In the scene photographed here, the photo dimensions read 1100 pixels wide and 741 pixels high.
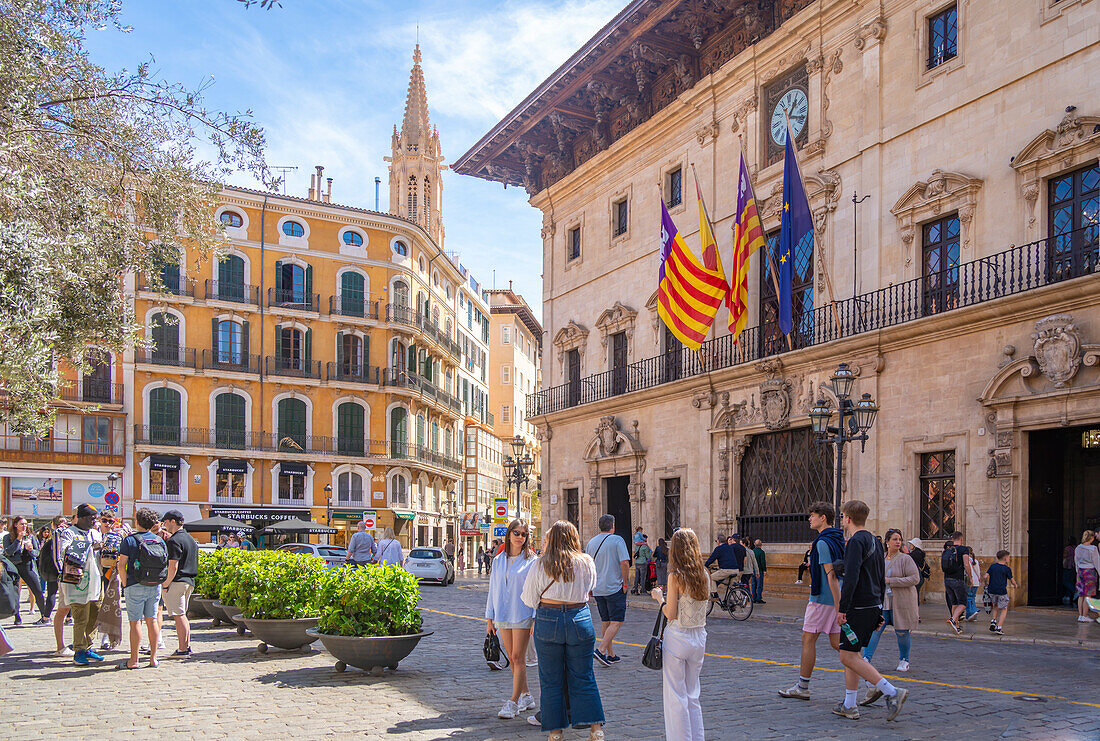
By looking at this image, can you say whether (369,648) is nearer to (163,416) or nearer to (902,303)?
(902,303)

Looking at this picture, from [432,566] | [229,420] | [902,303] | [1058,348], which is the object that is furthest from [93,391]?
[1058,348]

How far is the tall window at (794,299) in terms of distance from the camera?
24562mm

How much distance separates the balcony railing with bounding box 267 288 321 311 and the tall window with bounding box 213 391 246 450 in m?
5.16

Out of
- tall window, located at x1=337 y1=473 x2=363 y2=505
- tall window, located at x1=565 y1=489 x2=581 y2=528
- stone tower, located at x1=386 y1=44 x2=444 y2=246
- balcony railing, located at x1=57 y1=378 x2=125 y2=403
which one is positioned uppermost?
stone tower, located at x1=386 y1=44 x2=444 y2=246

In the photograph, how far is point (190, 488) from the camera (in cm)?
4881

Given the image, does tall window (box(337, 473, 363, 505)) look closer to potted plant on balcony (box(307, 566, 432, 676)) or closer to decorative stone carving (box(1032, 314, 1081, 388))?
decorative stone carving (box(1032, 314, 1081, 388))

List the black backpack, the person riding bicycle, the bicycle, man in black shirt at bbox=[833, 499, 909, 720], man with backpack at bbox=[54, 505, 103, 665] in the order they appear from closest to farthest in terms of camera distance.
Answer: man in black shirt at bbox=[833, 499, 909, 720] → the black backpack → man with backpack at bbox=[54, 505, 103, 665] → the bicycle → the person riding bicycle

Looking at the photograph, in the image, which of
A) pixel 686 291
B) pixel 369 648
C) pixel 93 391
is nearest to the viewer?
pixel 369 648

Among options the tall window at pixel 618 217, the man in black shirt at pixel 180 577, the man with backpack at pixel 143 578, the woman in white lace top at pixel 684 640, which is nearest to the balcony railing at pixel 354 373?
the tall window at pixel 618 217

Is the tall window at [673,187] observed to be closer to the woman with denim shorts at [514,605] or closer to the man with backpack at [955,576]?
the man with backpack at [955,576]

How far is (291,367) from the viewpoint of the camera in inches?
2057

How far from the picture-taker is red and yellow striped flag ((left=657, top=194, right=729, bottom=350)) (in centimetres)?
2511

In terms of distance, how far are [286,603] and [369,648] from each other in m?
2.22

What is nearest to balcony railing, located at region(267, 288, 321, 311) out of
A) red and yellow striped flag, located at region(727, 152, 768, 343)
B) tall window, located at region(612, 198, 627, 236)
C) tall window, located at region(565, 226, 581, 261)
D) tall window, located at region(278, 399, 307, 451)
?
tall window, located at region(278, 399, 307, 451)
